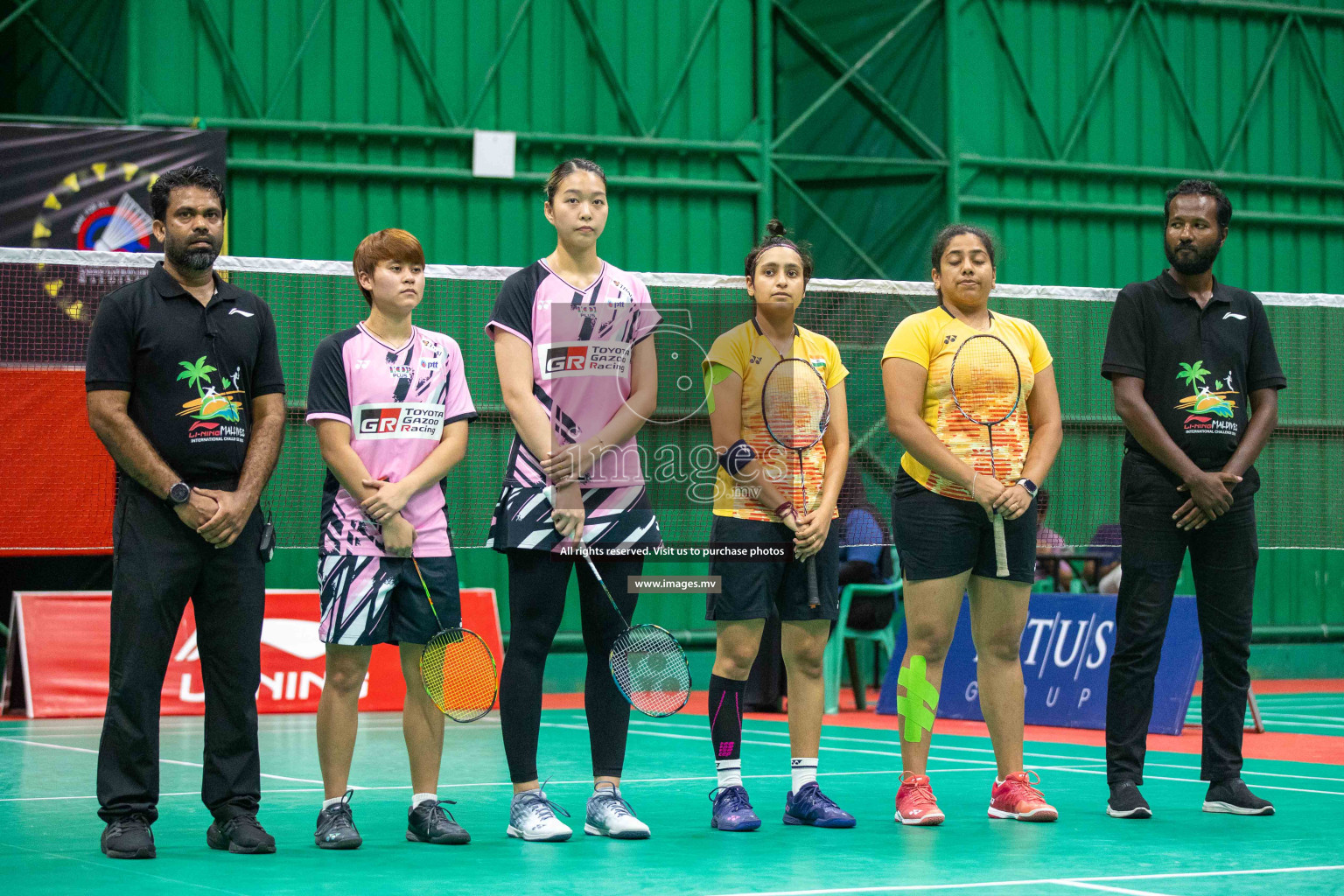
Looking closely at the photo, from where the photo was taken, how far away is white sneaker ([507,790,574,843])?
536cm

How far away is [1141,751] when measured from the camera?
241 inches

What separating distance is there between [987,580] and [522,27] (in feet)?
34.9

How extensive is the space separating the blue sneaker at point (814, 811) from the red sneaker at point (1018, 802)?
561 millimetres

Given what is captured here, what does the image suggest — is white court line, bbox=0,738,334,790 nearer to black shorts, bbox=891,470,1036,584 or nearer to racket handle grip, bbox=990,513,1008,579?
black shorts, bbox=891,470,1036,584

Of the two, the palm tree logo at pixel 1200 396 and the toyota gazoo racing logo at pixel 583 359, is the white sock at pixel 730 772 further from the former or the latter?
the palm tree logo at pixel 1200 396

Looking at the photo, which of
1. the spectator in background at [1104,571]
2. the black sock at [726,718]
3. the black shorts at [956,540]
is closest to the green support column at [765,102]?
the spectator in background at [1104,571]

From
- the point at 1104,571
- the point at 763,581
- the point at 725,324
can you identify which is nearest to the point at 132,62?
the point at 725,324

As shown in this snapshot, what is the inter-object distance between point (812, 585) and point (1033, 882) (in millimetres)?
1513

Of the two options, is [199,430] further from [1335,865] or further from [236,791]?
[1335,865]

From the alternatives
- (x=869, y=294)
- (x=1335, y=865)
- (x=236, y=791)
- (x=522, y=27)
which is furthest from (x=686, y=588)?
(x=522, y=27)

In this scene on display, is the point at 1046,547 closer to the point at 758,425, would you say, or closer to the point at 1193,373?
the point at 1193,373

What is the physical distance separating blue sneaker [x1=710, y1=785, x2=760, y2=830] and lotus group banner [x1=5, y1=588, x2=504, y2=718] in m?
6.28

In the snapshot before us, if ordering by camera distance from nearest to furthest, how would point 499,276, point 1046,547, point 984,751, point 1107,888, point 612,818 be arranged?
1. point 1107,888
2. point 612,818
3. point 984,751
4. point 499,276
5. point 1046,547

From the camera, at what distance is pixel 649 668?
17.8 ft
